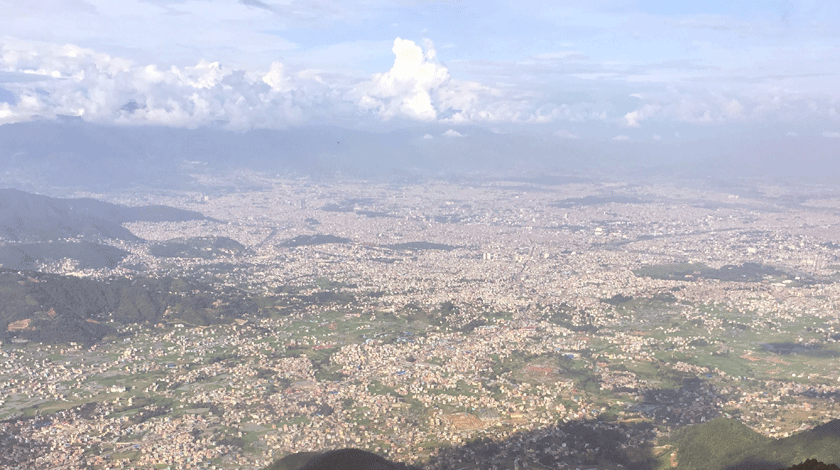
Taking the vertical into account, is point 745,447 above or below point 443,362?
above

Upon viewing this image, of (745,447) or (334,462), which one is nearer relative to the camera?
(334,462)

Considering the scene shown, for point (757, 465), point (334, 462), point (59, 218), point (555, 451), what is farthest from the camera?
point (59, 218)

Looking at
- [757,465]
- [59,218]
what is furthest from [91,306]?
[59,218]

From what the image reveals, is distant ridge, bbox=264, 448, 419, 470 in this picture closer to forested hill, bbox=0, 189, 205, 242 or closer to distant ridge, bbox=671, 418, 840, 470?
distant ridge, bbox=671, 418, 840, 470

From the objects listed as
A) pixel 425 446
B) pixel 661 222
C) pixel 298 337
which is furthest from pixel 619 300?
pixel 661 222

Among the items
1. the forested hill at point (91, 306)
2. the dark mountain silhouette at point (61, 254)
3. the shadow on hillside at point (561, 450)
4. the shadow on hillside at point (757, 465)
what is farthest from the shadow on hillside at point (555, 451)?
the dark mountain silhouette at point (61, 254)

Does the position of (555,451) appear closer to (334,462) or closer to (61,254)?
(334,462)

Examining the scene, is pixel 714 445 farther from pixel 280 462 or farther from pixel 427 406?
pixel 280 462
